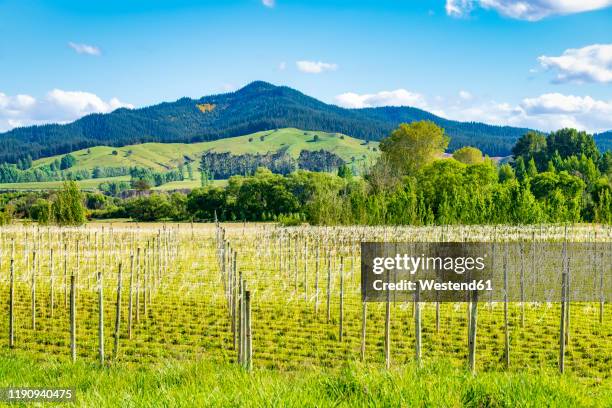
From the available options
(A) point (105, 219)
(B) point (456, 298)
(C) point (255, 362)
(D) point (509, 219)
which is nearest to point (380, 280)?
(B) point (456, 298)

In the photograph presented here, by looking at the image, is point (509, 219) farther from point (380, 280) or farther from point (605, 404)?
point (605, 404)

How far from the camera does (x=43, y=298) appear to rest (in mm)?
19453

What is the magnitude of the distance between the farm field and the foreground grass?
20 mm

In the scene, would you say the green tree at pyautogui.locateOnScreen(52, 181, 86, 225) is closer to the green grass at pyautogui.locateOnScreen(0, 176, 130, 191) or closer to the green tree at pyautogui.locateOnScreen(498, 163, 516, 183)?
the green tree at pyautogui.locateOnScreen(498, 163, 516, 183)

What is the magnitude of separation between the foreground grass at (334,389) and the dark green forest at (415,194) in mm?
34910

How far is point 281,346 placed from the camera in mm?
13203

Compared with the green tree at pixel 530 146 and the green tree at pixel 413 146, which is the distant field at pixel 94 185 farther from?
the green tree at pixel 413 146

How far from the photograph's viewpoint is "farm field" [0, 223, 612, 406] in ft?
18.9

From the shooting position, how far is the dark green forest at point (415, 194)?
143 feet

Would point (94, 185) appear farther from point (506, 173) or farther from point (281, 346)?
point (281, 346)

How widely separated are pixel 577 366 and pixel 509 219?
3090 cm

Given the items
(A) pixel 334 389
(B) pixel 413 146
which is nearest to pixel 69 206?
(B) pixel 413 146

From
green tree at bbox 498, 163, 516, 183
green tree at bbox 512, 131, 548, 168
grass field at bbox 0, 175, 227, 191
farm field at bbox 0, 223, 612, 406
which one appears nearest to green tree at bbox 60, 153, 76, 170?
grass field at bbox 0, 175, 227, 191

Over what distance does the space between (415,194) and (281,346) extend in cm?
3664
